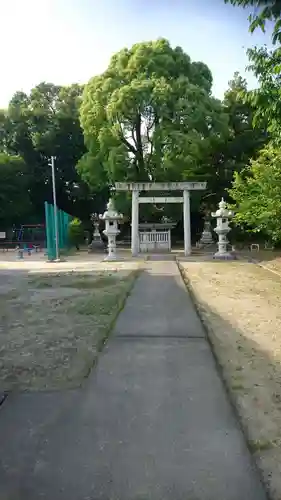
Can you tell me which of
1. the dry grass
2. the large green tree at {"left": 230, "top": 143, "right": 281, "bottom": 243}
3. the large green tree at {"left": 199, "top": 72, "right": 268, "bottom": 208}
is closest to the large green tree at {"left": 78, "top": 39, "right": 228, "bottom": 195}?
the large green tree at {"left": 199, "top": 72, "right": 268, "bottom": 208}

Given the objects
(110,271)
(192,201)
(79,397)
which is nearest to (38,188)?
(192,201)

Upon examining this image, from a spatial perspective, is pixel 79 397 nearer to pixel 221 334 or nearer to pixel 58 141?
pixel 221 334

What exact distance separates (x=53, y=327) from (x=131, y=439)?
3516 millimetres

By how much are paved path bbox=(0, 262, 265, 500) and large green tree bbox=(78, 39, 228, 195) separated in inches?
776

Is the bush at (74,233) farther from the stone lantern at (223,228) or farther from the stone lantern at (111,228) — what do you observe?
the stone lantern at (223,228)

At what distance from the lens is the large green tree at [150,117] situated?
22.7 metres

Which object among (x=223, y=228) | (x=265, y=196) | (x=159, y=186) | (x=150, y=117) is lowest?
(x=223, y=228)

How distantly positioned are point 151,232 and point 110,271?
9.69 metres

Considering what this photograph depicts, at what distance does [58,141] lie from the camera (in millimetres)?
33656

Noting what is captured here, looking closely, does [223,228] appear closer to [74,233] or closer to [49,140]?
[74,233]

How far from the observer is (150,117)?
2427 cm

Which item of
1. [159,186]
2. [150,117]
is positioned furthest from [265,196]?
[150,117]

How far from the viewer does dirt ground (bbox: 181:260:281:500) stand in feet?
9.23

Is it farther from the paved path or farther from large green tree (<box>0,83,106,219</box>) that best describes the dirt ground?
large green tree (<box>0,83,106,219</box>)
